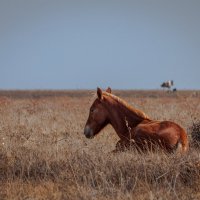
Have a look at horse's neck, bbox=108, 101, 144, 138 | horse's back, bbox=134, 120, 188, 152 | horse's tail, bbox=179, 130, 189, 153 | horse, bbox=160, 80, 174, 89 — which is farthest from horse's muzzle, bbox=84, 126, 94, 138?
horse, bbox=160, 80, 174, 89

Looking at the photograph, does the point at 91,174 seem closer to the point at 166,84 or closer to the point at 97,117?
the point at 97,117

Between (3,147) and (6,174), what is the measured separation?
1.21m

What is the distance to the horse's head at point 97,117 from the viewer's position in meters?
11.1

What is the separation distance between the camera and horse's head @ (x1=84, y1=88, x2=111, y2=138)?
11.1 metres

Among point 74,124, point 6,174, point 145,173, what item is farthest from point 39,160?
point 74,124

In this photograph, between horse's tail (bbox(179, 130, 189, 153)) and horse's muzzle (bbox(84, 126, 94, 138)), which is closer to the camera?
horse's tail (bbox(179, 130, 189, 153))

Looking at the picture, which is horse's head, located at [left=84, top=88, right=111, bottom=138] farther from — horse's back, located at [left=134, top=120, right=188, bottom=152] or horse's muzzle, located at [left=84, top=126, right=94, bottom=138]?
horse's back, located at [left=134, top=120, right=188, bottom=152]

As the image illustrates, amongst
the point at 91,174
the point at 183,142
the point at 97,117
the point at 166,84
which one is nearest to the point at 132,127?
the point at 97,117

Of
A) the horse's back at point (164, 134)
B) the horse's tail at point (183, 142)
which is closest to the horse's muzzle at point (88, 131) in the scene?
the horse's back at point (164, 134)

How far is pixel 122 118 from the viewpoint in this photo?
11.0 meters

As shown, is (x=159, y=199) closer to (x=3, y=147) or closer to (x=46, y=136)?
(x=3, y=147)

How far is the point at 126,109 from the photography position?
35.9 ft

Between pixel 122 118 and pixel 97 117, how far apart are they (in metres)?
0.53

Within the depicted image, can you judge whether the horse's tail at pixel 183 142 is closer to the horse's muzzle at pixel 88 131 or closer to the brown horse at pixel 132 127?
the brown horse at pixel 132 127
